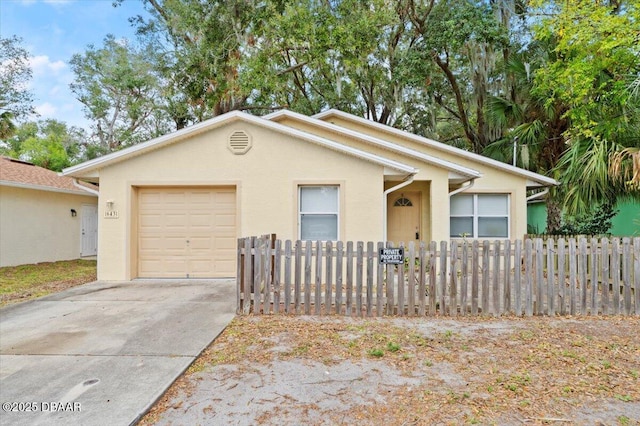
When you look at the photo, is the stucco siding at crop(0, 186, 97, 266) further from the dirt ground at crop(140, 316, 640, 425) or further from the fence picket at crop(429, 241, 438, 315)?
the fence picket at crop(429, 241, 438, 315)

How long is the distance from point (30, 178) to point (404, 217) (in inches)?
533

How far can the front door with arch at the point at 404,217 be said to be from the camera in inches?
435

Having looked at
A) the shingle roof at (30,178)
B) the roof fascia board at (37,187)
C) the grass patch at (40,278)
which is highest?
the shingle roof at (30,178)

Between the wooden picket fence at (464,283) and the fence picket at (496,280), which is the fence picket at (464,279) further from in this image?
the fence picket at (496,280)

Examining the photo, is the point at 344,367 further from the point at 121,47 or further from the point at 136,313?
the point at 121,47

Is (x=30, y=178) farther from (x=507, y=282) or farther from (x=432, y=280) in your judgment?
(x=507, y=282)

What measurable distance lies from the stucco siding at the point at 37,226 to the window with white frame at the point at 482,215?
14.4m

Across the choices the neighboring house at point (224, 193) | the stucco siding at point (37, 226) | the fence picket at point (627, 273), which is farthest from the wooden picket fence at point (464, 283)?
the stucco siding at point (37, 226)

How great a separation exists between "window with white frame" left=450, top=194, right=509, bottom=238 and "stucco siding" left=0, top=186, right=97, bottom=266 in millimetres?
14408

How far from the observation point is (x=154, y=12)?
17.4m

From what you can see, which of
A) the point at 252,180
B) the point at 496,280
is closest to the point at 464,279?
the point at 496,280

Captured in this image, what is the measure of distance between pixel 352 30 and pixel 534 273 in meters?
11.3

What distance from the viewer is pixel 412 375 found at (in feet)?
12.0

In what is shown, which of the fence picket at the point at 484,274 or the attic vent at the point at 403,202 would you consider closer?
the fence picket at the point at 484,274
